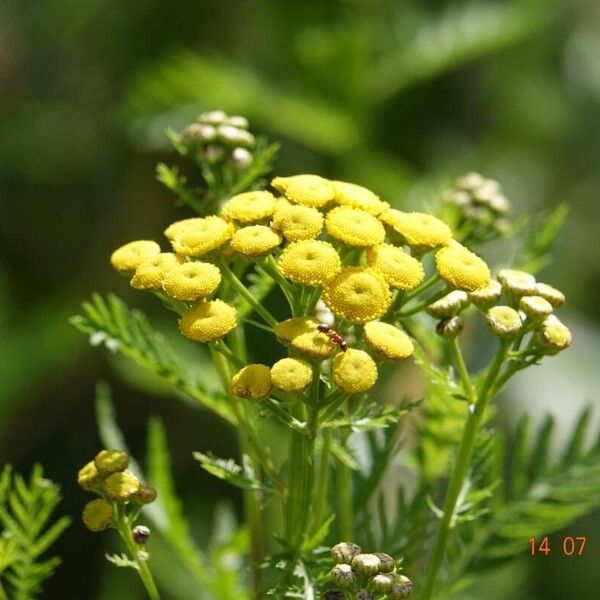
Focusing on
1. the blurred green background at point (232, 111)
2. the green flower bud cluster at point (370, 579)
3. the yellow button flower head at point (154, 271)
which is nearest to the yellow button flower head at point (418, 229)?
the yellow button flower head at point (154, 271)

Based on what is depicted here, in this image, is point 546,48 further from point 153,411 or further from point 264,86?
point 153,411

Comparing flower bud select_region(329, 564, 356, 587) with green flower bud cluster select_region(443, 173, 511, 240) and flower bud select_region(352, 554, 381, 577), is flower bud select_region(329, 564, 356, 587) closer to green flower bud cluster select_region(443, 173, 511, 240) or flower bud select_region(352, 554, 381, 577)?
flower bud select_region(352, 554, 381, 577)

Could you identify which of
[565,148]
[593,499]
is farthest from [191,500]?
[593,499]

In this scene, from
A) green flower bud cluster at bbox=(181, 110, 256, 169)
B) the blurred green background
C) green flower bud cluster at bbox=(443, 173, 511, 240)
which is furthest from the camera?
the blurred green background

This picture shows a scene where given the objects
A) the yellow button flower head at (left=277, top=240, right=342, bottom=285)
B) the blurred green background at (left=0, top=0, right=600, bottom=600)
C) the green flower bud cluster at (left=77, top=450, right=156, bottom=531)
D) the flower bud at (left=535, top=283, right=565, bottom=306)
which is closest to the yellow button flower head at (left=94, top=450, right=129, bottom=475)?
the green flower bud cluster at (left=77, top=450, right=156, bottom=531)

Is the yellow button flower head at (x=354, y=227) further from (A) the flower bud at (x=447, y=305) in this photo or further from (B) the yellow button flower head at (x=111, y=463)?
(B) the yellow button flower head at (x=111, y=463)
